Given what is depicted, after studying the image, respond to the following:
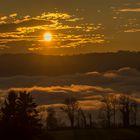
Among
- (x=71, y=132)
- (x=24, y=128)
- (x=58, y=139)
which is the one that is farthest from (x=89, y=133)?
(x=24, y=128)

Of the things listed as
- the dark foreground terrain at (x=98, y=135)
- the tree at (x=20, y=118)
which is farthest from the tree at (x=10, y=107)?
the dark foreground terrain at (x=98, y=135)

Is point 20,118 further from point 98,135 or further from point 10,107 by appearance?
point 98,135

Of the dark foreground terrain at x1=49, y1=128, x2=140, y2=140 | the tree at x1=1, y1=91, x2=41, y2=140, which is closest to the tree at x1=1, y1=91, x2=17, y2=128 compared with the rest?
the tree at x1=1, y1=91, x2=41, y2=140

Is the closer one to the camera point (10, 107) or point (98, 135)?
point (10, 107)

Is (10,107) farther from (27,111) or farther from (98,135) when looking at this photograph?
(98,135)

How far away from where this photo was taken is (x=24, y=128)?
85.2 m

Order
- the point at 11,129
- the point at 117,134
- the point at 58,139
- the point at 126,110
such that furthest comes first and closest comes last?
1. the point at 126,110
2. the point at 117,134
3. the point at 58,139
4. the point at 11,129

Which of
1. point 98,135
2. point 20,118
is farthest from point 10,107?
point 98,135

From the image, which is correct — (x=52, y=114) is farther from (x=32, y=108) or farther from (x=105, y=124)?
(x=32, y=108)

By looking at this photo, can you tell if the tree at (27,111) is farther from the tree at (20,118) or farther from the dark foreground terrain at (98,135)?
the dark foreground terrain at (98,135)

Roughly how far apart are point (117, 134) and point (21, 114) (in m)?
32.3

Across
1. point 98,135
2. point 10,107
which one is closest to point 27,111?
point 10,107

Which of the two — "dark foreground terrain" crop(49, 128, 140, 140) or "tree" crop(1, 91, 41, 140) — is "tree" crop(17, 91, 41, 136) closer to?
"tree" crop(1, 91, 41, 140)

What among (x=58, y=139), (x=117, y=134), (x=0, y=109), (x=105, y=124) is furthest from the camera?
(x=105, y=124)
